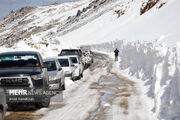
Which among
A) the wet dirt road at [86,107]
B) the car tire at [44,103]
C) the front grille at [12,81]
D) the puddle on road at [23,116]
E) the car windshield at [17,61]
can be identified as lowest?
the wet dirt road at [86,107]

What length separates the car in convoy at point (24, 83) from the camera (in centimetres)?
1077

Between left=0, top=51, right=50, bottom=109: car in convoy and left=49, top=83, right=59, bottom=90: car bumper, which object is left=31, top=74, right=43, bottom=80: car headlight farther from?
left=49, top=83, right=59, bottom=90: car bumper

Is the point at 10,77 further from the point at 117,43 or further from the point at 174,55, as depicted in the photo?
the point at 117,43

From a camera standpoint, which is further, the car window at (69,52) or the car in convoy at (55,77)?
the car window at (69,52)

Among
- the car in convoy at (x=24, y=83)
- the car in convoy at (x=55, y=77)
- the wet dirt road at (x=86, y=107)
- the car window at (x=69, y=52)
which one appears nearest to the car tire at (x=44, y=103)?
the car in convoy at (x=24, y=83)

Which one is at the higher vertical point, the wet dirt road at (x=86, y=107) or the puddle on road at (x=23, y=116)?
the puddle on road at (x=23, y=116)

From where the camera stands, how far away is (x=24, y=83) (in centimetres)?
1084

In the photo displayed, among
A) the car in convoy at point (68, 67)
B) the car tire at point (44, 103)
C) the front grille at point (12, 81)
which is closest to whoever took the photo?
the front grille at point (12, 81)

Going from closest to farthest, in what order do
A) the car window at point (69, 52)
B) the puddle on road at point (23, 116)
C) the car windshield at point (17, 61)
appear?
the puddle on road at point (23, 116)
the car windshield at point (17, 61)
the car window at point (69, 52)

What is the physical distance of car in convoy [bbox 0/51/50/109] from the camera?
10766 mm

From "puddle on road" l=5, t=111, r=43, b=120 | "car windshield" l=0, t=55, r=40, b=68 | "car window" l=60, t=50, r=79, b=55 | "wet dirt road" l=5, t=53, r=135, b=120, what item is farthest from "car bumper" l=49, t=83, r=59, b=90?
"car window" l=60, t=50, r=79, b=55

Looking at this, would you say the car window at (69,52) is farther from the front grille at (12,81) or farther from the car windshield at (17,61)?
the front grille at (12,81)

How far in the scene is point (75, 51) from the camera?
99.8 ft

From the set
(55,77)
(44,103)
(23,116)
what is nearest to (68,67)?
(55,77)
